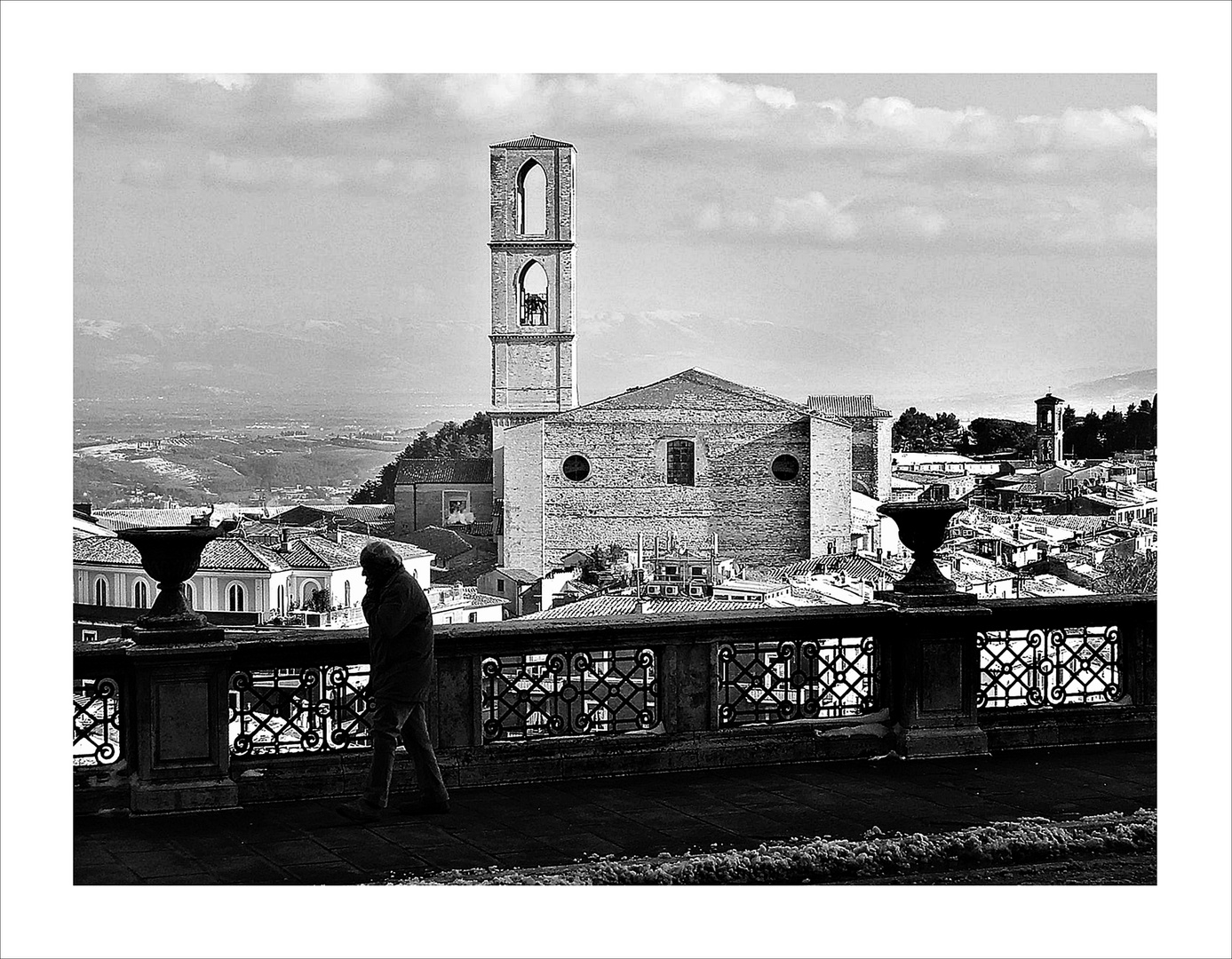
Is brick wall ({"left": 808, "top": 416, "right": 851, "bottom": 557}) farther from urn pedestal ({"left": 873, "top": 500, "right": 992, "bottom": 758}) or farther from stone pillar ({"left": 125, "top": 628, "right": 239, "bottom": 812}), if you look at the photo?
stone pillar ({"left": 125, "top": 628, "right": 239, "bottom": 812})

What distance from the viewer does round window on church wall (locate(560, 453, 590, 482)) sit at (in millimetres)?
46656

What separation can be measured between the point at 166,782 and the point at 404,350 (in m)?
28.6

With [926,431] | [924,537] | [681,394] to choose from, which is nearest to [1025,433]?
[926,431]

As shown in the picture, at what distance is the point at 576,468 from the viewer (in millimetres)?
46812

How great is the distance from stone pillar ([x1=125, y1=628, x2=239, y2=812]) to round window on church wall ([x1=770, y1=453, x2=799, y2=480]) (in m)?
42.5

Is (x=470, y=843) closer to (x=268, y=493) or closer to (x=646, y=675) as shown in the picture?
(x=646, y=675)

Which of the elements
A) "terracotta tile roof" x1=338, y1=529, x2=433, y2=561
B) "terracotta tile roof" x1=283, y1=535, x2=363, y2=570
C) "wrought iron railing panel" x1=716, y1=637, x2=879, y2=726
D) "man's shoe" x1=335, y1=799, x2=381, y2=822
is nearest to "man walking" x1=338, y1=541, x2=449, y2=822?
"man's shoe" x1=335, y1=799, x2=381, y2=822

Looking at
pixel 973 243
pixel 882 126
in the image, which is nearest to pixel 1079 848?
pixel 973 243

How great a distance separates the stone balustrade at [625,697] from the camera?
4.86 m

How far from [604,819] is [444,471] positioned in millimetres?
41290

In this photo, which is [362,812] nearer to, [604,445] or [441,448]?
[441,448]

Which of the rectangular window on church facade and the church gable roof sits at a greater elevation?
the church gable roof

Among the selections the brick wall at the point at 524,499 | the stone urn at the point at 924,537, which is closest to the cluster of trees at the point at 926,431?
the brick wall at the point at 524,499

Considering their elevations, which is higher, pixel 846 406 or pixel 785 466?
pixel 846 406
